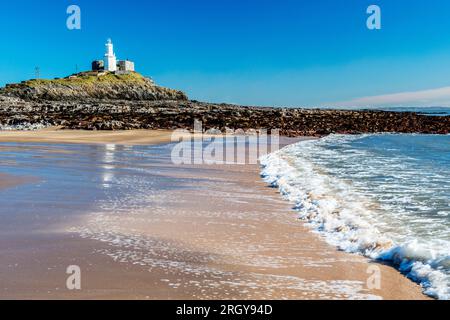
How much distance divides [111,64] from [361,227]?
146976 mm

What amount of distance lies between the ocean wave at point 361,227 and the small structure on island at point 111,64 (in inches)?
5408

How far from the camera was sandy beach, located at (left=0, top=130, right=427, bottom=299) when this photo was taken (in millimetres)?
4457

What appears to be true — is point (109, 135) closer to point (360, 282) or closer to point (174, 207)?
point (174, 207)

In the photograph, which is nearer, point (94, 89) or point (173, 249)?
point (173, 249)

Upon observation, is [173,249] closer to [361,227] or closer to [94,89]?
[361,227]

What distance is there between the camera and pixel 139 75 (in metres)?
148

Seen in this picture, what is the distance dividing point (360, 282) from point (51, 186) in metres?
7.46

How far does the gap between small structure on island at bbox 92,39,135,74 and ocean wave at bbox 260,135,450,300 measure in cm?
13736

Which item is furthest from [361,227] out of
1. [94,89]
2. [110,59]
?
[110,59]

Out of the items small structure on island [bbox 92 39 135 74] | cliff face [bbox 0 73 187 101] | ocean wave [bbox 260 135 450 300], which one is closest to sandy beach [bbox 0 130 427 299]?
ocean wave [bbox 260 135 450 300]

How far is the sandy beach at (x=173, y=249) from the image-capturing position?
4.46 meters

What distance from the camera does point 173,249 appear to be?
18.9 feet

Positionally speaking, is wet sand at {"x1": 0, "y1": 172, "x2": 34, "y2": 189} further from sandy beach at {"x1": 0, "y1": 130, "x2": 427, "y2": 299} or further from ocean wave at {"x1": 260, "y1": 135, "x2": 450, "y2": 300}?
ocean wave at {"x1": 260, "y1": 135, "x2": 450, "y2": 300}
